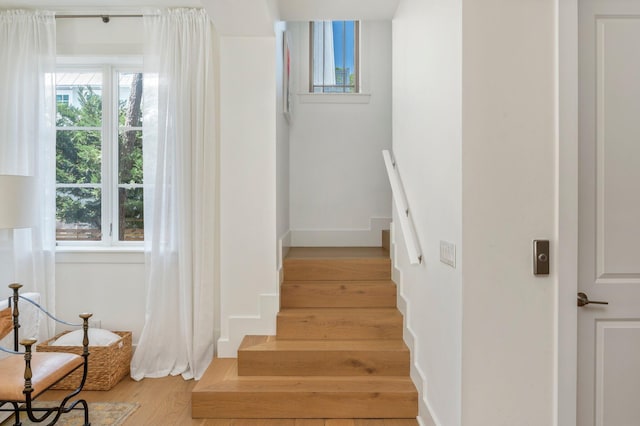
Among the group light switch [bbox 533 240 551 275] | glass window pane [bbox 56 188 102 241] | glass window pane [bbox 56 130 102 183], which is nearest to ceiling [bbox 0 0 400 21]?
glass window pane [bbox 56 130 102 183]

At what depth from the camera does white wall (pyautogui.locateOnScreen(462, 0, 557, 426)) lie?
158 centimetres

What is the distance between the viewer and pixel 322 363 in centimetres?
250

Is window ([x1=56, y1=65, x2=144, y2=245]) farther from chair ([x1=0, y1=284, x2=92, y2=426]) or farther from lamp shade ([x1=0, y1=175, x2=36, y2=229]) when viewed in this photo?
chair ([x1=0, y1=284, x2=92, y2=426])

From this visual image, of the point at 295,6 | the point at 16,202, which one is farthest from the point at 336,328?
the point at 295,6

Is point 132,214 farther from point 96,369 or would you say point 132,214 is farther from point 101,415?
point 101,415

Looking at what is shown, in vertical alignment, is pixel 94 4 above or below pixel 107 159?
above

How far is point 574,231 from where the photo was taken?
61.6 inches

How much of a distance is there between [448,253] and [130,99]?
2889mm

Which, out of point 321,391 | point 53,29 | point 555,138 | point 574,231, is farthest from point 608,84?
point 53,29

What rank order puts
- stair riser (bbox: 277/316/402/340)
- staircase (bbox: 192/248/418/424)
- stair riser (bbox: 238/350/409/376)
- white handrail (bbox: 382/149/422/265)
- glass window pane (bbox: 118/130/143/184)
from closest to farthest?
1. white handrail (bbox: 382/149/422/265)
2. staircase (bbox: 192/248/418/424)
3. stair riser (bbox: 238/350/409/376)
4. stair riser (bbox: 277/316/402/340)
5. glass window pane (bbox: 118/130/143/184)

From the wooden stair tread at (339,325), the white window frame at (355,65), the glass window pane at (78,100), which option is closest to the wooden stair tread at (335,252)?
the wooden stair tread at (339,325)

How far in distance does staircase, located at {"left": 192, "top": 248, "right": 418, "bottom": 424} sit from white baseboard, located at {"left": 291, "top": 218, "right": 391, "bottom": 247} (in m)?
0.94

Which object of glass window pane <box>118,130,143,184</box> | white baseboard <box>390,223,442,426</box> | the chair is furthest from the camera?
glass window pane <box>118,130,143,184</box>

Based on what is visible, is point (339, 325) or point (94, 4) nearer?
point (339, 325)
